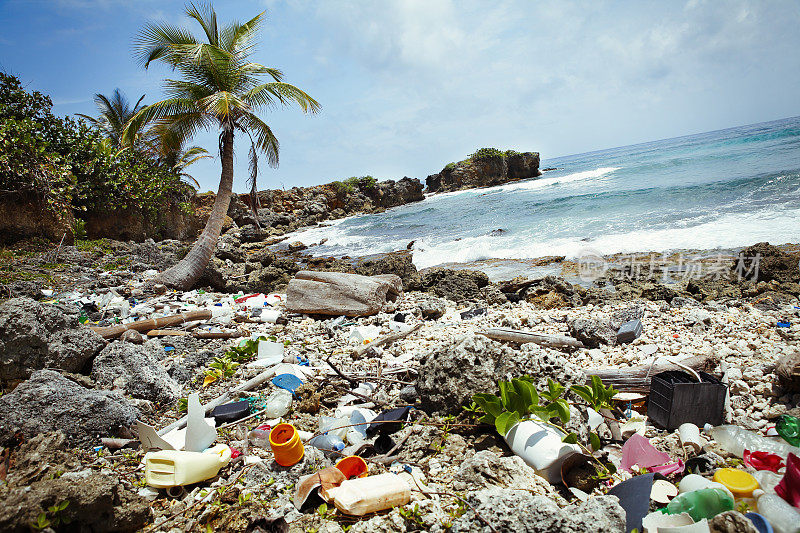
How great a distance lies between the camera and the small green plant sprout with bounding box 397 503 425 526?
6.17ft

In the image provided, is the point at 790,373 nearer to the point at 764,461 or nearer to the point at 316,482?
the point at 764,461

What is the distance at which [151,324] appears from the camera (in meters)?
5.21

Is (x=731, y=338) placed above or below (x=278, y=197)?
below

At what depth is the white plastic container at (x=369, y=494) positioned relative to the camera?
6.31 feet

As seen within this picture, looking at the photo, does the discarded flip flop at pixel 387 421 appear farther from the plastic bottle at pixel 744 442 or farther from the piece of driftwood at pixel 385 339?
the plastic bottle at pixel 744 442

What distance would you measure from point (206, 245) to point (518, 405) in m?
9.41

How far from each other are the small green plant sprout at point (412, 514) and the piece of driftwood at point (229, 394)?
6.62ft

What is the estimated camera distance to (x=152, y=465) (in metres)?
2.26

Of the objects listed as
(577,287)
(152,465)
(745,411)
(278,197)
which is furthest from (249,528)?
(278,197)

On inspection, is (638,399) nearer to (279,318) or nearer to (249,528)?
(249,528)

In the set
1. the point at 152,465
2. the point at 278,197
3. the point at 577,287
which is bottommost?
the point at 577,287

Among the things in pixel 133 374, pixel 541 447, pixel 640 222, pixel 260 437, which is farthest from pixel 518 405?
pixel 640 222

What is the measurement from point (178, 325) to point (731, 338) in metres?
7.15

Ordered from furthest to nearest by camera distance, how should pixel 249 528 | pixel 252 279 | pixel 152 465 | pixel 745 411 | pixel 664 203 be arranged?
pixel 664 203, pixel 252 279, pixel 745 411, pixel 152 465, pixel 249 528
